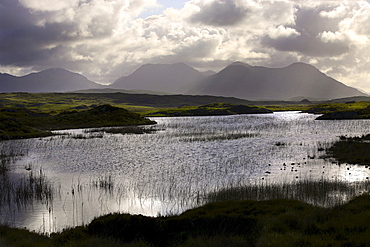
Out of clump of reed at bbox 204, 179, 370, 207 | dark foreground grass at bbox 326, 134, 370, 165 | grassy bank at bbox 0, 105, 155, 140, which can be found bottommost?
clump of reed at bbox 204, 179, 370, 207

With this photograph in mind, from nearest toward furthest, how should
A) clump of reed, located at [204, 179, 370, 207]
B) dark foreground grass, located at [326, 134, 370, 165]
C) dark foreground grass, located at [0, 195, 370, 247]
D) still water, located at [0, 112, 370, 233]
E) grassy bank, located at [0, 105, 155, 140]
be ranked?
dark foreground grass, located at [0, 195, 370, 247]
still water, located at [0, 112, 370, 233]
clump of reed, located at [204, 179, 370, 207]
dark foreground grass, located at [326, 134, 370, 165]
grassy bank, located at [0, 105, 155, 140]

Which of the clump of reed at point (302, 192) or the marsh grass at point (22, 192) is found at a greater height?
the clump of reed at point (302, 192)

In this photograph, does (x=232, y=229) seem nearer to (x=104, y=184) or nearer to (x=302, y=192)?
(x=302, y=192)

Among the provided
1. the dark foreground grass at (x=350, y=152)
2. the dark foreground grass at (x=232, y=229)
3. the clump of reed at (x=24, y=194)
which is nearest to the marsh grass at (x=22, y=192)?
the clump of reed at (x=24, y=194)

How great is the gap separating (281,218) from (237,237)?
225 centimetres

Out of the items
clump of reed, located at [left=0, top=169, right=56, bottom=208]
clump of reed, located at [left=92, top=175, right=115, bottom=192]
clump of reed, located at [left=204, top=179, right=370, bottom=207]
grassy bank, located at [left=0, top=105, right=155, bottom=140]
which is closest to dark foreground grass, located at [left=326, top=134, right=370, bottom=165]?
clump of reed, located at [left=204, top=179, right=370, bottom=207]

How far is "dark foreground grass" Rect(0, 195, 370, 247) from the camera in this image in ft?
31.8

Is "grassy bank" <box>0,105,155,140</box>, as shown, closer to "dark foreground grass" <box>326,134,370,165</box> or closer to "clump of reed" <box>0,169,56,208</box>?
"clump of reed" <box>0,169,56,208</box>

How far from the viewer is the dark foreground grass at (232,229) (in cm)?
970

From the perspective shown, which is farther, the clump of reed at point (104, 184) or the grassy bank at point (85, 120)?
the grassy bank at point (85, 120)

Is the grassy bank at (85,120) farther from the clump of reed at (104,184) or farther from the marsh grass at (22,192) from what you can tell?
the clump of reed at (104,184)

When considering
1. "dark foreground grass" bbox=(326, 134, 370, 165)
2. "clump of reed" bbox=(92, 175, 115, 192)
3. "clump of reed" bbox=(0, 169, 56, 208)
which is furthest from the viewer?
"dark foreground grass" bbox=(326, 134, 370, 165)

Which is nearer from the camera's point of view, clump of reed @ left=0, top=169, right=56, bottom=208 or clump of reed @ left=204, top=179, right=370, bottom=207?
clump of reed @ left=204, top=179, right=370, bottom=207

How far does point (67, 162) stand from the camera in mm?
32156
